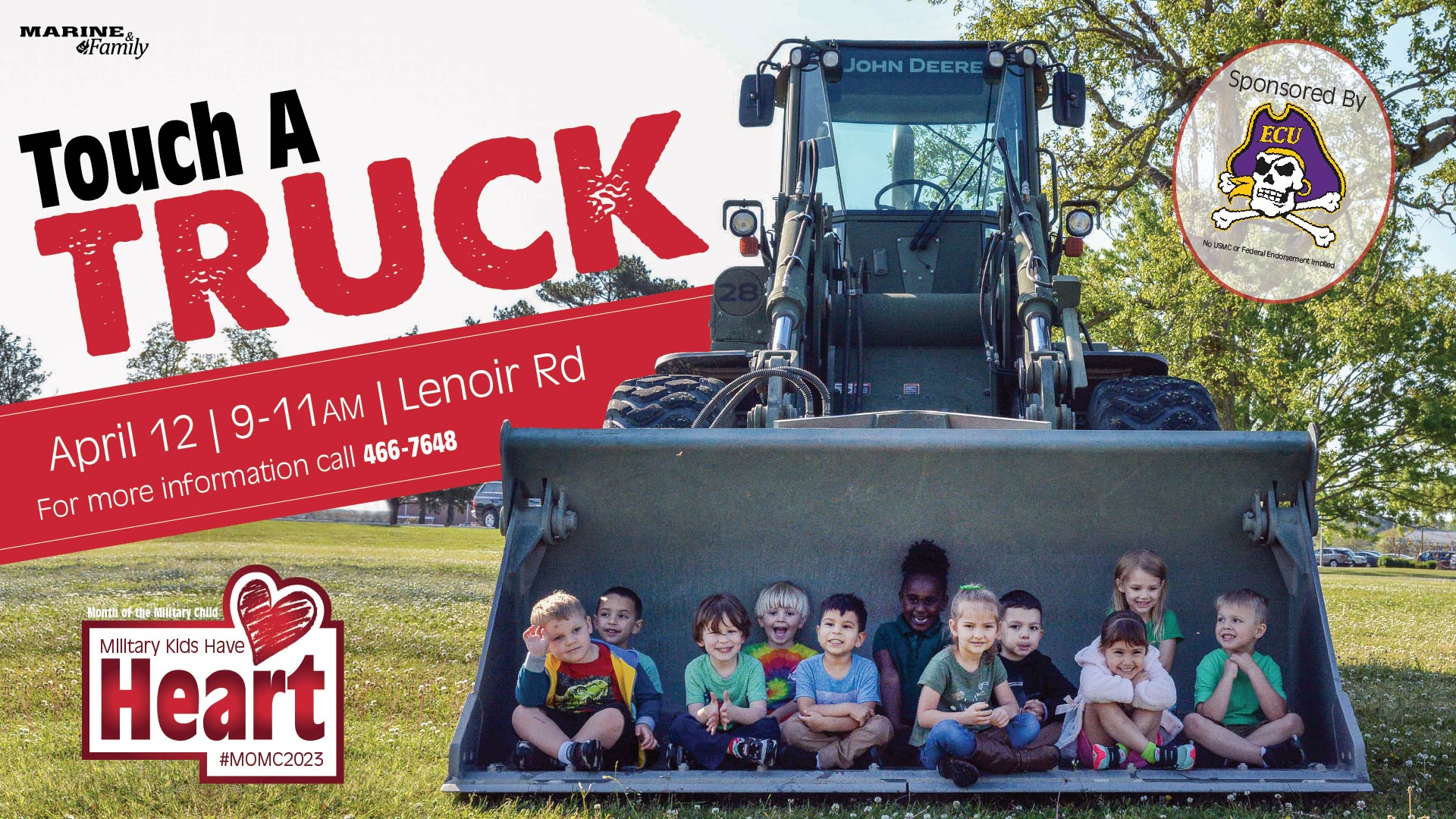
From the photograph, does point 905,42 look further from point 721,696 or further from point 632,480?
point 721,696

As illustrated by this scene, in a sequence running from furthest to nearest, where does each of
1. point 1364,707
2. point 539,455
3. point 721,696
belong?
point 1364,707 → point 539,455 → point 721,696

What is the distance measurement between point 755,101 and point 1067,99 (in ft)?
5.75

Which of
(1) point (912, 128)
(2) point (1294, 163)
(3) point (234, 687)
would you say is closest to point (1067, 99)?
(1) point (912, 128)

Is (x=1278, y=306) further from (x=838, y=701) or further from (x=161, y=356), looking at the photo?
(x=161, y=356)

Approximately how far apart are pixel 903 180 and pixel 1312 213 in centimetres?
1240

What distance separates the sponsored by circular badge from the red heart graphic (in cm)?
1472

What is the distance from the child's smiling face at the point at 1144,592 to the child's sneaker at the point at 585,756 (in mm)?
1932

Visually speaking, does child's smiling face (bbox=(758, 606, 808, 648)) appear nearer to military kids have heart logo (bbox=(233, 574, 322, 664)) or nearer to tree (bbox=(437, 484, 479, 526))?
military kids have heart logo (bbox=(233, 574, 322, 664))

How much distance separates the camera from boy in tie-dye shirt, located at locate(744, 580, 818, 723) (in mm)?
4566

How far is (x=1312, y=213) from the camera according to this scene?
17.5 metres

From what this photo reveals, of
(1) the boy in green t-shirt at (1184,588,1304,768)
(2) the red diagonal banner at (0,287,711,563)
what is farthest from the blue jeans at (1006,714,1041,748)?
(2) the red diagonal banner at (0,287,711,563)

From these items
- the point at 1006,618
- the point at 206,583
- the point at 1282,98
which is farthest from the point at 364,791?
the point at 1282,98

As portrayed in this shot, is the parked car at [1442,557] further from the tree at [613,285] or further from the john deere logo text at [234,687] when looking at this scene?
the john deere logo text at [234,687]

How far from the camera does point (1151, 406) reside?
619cm
